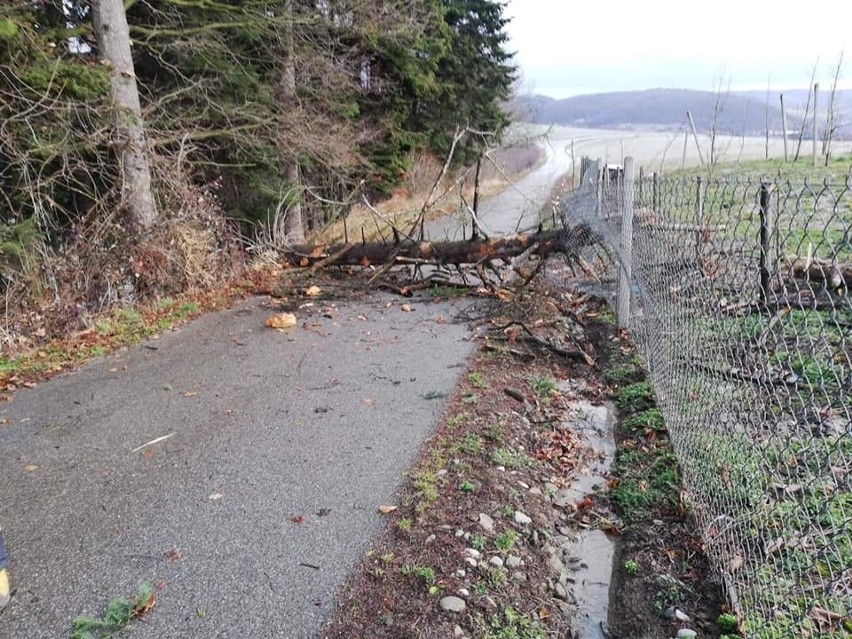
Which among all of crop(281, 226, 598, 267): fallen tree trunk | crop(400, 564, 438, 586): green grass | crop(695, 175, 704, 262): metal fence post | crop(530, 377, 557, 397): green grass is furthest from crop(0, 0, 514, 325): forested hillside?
crop(695, 175, 704, 262): metal fence post

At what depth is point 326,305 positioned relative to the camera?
26.6ft

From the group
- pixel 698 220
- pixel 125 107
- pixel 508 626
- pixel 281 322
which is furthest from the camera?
pixel 125 107

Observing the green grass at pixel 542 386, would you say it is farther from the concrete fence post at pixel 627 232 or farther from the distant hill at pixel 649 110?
the distant hill at pixel 649 110

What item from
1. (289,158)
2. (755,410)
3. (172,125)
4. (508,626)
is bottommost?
(508,626)

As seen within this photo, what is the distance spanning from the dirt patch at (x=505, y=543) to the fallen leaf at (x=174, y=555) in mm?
944

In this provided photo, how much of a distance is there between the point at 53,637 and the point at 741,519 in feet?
10.3

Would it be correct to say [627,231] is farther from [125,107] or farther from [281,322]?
[125,107]

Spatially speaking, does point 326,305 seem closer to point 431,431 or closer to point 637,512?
point 431,431

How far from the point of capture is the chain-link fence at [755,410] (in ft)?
7.34

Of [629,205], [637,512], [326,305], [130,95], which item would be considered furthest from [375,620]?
[130,95]

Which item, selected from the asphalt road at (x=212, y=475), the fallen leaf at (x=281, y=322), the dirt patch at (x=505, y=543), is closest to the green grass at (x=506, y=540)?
the dirt patch at (x=505, y=543)

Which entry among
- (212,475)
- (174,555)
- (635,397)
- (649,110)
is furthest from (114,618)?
(649,110)

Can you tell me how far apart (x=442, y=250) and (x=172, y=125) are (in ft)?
15.6

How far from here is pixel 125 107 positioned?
7.43 metres
